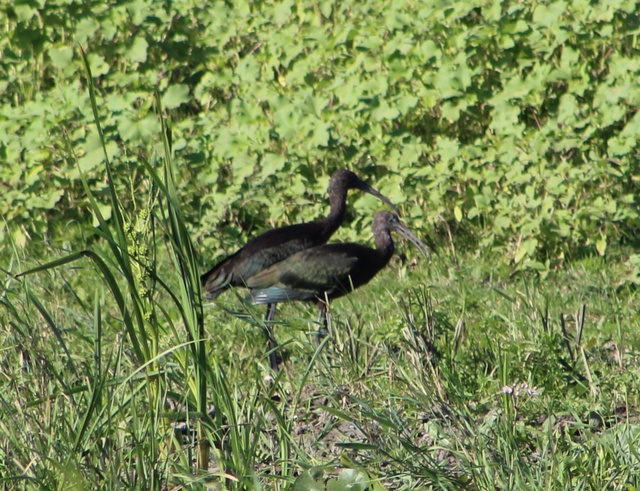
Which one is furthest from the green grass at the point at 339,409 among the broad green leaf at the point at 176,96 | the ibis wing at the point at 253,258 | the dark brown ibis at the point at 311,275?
the broad green leaf at the point at 176,96

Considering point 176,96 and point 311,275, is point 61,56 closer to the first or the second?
point 176,96

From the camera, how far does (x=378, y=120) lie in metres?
7.52

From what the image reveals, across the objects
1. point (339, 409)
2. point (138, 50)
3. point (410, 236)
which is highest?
point (138, 50)

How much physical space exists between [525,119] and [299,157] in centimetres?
A: 148

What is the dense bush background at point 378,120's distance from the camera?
7.19 m

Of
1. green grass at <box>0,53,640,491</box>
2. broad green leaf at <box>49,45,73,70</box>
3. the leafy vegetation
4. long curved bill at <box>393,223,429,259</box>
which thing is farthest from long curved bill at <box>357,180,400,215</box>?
broad green leaf at <box>49,45,73,70</box>

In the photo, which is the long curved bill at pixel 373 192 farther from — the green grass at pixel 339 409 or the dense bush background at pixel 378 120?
the green grass at pixel 339 409

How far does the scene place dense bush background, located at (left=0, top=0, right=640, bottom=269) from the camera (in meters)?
7.19

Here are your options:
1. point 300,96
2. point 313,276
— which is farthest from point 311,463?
point 300,96

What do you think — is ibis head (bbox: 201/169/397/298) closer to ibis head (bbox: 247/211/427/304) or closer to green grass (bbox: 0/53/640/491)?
ibis head (bbox: 247/211/427/304)

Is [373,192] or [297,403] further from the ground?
[297,403]

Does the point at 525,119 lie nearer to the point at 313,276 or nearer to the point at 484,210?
the point at 484,210

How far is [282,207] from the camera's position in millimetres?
7734

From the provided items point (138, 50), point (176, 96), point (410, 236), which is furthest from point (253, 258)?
point (138, 50)
